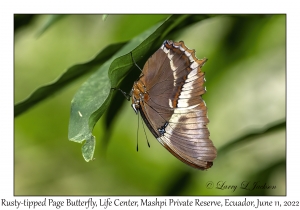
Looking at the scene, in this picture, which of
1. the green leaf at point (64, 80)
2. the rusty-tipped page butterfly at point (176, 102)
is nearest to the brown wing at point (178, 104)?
the rusty-tipped page butterfly at point (176, 102)

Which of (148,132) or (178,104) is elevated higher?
(178,104)

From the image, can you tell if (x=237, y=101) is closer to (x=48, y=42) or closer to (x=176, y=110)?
(x=176, y=110)

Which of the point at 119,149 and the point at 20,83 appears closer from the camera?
Result: the point at 119,149

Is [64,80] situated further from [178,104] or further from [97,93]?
[178,104]

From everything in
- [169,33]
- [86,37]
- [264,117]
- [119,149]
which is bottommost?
[119,149]

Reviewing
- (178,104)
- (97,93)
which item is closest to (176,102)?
(178,104)

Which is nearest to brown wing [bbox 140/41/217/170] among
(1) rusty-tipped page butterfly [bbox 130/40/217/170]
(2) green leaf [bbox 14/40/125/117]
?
(1) rusty-tipped page butterfly [bbox 130/40/217/170]
